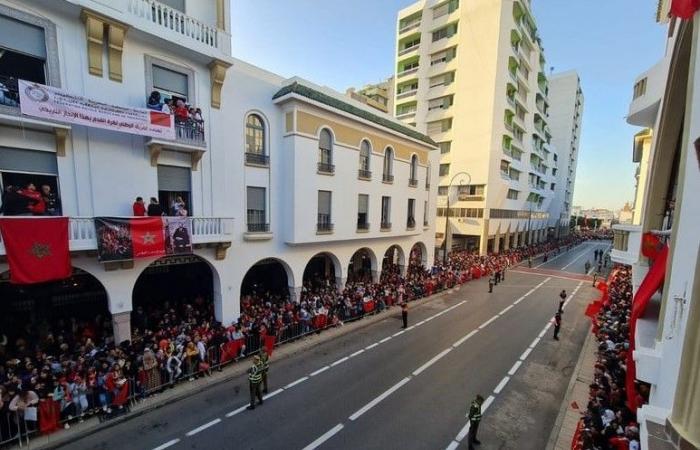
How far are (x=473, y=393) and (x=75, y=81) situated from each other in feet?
52.3

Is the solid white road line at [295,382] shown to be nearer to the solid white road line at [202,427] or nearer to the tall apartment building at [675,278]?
the solid white road line at [202,427]

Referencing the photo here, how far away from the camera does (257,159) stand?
1388cm

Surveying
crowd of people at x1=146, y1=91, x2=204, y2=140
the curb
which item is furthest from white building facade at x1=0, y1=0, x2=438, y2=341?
the curb

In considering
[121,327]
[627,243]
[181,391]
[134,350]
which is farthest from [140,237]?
[627,243]

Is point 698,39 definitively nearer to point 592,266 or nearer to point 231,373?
point 231,373

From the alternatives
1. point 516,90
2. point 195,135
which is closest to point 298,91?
point 195,135

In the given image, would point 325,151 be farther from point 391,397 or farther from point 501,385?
point 501,385

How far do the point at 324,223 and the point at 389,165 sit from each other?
22.0 ft

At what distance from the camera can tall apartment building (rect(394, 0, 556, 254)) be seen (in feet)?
110

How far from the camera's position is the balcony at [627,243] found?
9.56 meters

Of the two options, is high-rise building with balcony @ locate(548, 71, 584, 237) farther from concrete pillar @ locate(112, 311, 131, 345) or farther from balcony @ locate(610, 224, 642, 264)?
concrete pillar @ locate(112, 311, 131, 345)

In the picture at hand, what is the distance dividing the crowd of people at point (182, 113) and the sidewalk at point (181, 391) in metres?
8.58

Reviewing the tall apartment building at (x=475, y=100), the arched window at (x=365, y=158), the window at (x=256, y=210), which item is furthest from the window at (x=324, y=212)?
the tall apartment building at (x=475, y=100)

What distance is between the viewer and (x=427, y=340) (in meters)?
14.3
